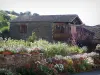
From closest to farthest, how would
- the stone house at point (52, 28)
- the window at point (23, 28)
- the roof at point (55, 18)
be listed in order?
the stone house at point (52, 28) < the roof at point (55, 18) < the window at point (23, 28)

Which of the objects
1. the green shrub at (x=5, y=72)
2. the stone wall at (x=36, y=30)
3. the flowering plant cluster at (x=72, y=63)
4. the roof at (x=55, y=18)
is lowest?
the flowering plant cluster at (x=72, y=63)

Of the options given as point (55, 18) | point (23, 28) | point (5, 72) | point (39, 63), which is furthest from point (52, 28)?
point (5, 72)

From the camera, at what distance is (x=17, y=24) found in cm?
5412

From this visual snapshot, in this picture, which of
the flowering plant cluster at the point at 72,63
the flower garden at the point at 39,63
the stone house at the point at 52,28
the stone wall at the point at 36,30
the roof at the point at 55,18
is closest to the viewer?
the flower garden at the point at 39,63

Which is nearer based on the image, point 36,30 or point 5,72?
point 5,72

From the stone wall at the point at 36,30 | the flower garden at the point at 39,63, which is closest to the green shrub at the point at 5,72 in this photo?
the flower garden at the point at 39,63

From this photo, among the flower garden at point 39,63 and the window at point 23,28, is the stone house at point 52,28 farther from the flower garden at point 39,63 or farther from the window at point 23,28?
the flower garden at point 39,63

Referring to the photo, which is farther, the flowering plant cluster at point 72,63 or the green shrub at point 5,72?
the flowering plant cluster at point 72,63

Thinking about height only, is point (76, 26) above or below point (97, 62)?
above

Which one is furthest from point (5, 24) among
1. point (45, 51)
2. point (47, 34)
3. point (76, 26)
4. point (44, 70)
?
point (44, 70)

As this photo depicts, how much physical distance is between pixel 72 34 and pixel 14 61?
30517 millimetres

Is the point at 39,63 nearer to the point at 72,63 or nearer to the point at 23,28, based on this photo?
the point at 72,63

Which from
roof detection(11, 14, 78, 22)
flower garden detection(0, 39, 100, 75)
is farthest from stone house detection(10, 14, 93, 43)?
flower garden detection(0, 39, 100, 75)

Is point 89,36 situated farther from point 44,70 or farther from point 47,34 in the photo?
point 44,70
